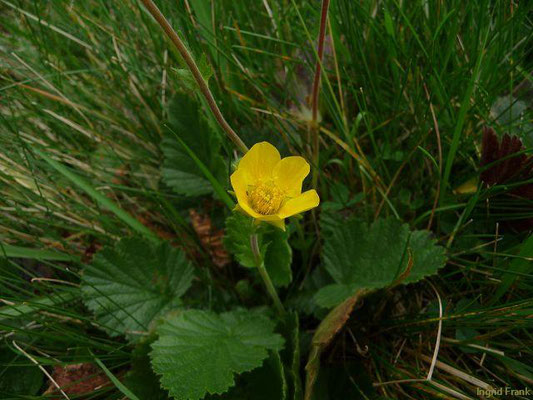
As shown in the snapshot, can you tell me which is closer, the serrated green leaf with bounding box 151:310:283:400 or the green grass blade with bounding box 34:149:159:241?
the serrated green leaf with bounding box 151:310:283:400

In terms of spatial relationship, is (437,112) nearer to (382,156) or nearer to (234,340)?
(382,156)

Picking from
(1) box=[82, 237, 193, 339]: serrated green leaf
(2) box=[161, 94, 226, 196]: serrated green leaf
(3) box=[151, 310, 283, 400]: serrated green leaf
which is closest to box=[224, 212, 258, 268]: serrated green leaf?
(3) box=[151, 310, 283, 400]: serrated green leaf

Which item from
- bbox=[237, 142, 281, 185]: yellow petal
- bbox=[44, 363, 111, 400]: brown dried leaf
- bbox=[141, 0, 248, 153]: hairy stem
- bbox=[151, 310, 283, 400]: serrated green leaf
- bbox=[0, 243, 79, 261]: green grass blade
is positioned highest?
bbox=[141, 0, 248, 153]: hairy stem

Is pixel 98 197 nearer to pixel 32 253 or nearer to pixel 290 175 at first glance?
pixel 32 253

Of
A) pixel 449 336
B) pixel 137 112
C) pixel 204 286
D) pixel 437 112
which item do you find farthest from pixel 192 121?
pixel 449 336

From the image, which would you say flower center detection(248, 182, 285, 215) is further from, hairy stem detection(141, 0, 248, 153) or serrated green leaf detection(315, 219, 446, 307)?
serrated green leaf detection(315, 219, 446, 307)

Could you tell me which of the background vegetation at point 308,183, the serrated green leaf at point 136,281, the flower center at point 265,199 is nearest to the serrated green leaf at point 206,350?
the background vegetation at point 308,183
